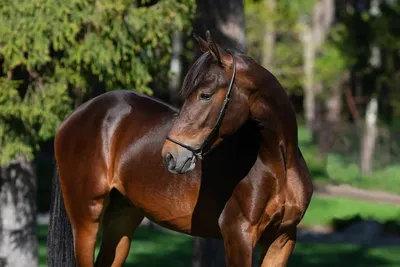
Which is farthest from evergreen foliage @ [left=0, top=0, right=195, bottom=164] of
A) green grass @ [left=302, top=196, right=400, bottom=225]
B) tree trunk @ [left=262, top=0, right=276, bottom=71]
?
tree trunk @ [left=262, top=0, right=276, bottom=71]

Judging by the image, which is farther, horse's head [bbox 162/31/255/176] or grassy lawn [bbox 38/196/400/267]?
grassy lawn [bbox 38/196/400/267]

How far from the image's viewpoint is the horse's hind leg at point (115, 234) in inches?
231

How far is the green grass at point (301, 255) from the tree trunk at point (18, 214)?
2.01 meters

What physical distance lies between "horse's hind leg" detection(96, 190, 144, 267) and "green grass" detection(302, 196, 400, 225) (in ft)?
29.4

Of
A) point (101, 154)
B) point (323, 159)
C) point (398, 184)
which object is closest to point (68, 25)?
point (101, 154)

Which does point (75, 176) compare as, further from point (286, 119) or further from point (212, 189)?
point (286, 119)

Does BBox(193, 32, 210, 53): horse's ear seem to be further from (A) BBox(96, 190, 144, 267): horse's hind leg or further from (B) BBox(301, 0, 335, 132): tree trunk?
(B) BBox(301, 0, 335, 132): tree trunk

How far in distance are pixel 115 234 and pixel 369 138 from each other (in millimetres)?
15388

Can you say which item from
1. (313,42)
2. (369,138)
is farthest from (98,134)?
(313,42)

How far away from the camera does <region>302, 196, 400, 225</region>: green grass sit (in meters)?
14.9

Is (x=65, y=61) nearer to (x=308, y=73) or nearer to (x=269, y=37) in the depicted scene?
(x=308, y=73)

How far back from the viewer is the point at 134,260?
11.0 metres

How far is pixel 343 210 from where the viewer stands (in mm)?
15984

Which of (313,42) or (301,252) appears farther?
(313,42)
